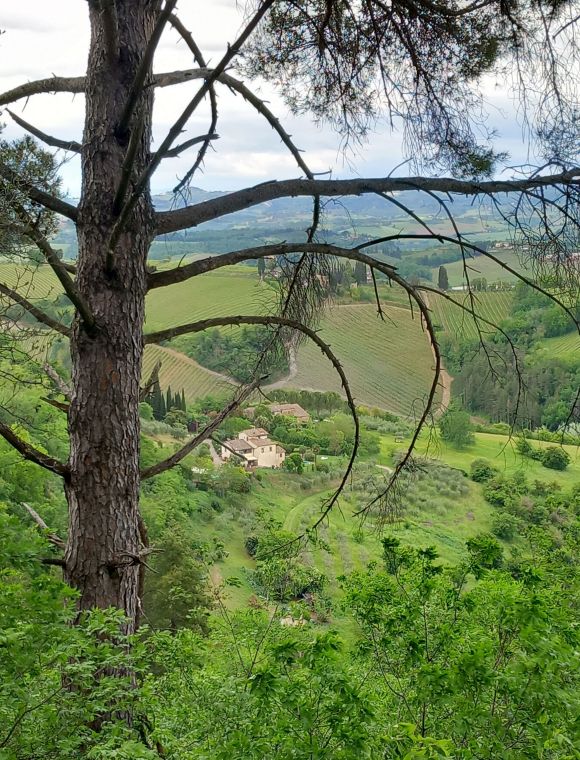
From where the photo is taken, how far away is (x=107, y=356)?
2.02 m

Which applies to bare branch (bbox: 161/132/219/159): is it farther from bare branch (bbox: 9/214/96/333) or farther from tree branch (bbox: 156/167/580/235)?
bare branch (bbox: 9/214/96/333)

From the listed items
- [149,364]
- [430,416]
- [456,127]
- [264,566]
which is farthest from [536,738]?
[149,364]

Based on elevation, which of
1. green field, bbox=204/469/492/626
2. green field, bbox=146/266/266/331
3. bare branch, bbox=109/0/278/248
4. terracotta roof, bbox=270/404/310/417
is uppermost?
bare branch, bbox=109/0/278/248

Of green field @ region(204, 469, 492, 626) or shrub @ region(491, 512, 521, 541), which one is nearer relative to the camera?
green field @ region(204, 469, 492, 626)

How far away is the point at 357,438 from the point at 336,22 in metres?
1.69

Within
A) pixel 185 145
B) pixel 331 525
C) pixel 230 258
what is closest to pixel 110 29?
pixel 185 145

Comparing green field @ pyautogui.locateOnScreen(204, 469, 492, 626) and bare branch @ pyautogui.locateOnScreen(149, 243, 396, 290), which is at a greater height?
bare branch @ pyautogui.locateOnScreen(149, 243, 396, 290)

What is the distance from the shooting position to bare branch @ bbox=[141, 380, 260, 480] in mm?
2295

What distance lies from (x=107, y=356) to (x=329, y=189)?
0.91 metres

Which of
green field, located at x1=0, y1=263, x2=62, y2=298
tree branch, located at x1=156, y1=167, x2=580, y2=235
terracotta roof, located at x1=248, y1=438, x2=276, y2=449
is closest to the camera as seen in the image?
tree branch, located at x1=156, y1=167, x2=580, y2=235

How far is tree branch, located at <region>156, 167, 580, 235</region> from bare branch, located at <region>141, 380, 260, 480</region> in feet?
2.25

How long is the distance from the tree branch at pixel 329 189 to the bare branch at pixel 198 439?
0.69m

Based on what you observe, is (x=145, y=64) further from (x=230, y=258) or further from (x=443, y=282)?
(x=443, y=282)

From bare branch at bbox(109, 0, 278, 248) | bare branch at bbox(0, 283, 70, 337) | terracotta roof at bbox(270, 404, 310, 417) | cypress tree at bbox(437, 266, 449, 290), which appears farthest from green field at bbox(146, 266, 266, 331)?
bare branch at bbox(109, 0, 278, 248)
